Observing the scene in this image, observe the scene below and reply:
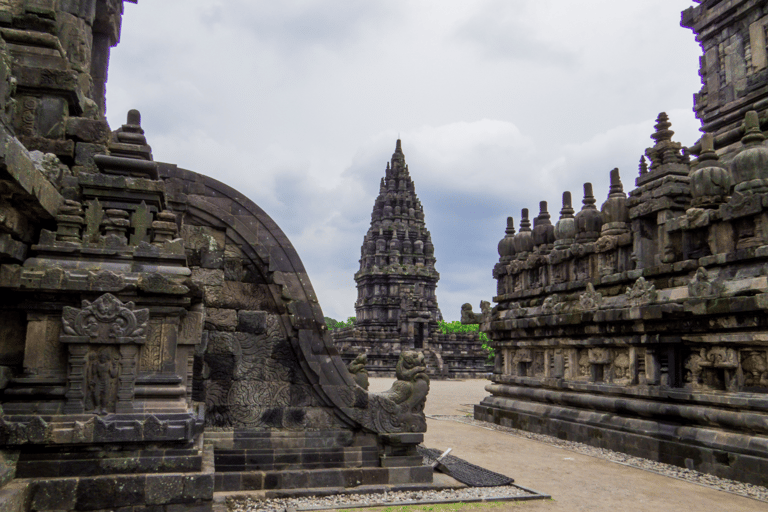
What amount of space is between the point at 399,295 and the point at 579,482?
42805mm

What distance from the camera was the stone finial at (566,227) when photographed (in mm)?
14250

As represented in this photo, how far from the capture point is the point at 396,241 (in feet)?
173

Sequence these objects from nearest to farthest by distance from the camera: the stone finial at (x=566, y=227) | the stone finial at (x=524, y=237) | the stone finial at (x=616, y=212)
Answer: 1. the stone finial at (x=616, y=212)
2. the stone finial at (x=566, y=227)
3. the stone finial at (x=524, y=237)

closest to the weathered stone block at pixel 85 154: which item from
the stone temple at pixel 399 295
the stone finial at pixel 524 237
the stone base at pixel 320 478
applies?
the stone base at pixel 320 478

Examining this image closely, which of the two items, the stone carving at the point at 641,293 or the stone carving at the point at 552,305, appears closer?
the stone carving at the point at 641,293

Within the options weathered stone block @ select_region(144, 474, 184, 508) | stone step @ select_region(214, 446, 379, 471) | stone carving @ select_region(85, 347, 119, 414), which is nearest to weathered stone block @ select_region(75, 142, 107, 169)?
stone carving @ select_region(85, 347, 119, 414)

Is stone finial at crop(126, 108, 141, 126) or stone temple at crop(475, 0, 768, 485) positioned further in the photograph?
stone temple at crop(475, 0, 768, 485)

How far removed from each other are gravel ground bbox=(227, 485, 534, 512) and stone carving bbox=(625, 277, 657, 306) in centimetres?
462

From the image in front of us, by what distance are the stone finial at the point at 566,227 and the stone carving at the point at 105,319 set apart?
1105cm

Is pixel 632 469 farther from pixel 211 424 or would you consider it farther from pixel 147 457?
pixel 147 457

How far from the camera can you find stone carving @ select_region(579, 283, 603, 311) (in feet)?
39.8

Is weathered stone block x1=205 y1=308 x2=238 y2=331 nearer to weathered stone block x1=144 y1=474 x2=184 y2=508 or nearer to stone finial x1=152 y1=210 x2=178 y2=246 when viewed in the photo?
stone finial x1=152 y1=210 x2=178 y2=246

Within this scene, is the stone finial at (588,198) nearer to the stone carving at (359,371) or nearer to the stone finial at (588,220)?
the stone finial at (588,220)

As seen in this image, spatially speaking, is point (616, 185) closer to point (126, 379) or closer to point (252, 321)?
point (252, 321)
